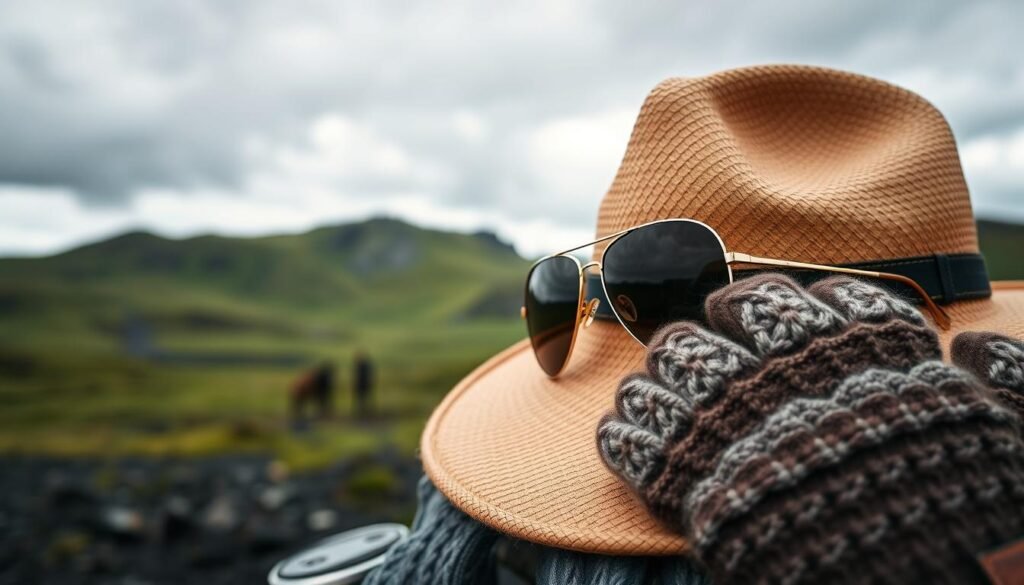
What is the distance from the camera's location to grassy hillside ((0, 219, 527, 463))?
27.8 ft

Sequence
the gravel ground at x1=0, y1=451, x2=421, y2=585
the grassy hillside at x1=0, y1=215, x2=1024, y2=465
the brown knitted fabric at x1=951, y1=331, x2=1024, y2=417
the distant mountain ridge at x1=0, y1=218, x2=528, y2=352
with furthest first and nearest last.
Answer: the distant mountain ridge at x1=0, y1=218, x2=528, y2=352 < the grassy hillside at x1=0, y1=215, x2=1024, y2=465 < the gravel ground at x1=0, y1=451, x2=421, y2=585 < the brown knitted fabric at x1=951, y1=331, x2=1024, y2=417

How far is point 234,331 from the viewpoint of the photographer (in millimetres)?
22094

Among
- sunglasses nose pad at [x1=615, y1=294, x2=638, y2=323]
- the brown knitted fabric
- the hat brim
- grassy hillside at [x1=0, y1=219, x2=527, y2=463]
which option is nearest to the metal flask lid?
the hat brim

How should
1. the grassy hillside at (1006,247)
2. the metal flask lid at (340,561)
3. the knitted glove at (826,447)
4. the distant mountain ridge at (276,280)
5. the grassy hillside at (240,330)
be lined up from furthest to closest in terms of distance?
the distant mountain ridge at (276,280) → the grassy hillside at (240,330) → the grassy hillside at (1006,247) → the metal flask lid at (340,561) → the knitted glove at (826,447)

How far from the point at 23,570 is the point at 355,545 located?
3456 millimetres

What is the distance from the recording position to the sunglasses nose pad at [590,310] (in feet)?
3.61

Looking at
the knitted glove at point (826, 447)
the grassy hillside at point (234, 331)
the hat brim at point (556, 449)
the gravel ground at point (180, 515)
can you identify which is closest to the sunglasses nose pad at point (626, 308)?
the hat brim at point (556, 449)

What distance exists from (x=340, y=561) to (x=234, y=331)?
76.8 feet

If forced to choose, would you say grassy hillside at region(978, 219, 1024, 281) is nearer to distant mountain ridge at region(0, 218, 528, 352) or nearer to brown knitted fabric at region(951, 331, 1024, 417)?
brown knitted fabric at region(951, 331, 1024, 417)

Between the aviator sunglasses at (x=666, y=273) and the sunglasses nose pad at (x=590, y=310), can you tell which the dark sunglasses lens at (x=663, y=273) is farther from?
the sunglasses nose pad at (x=590, y=310)

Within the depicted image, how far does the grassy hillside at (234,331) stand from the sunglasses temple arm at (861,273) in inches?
210

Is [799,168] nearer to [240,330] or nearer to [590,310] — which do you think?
[590,310]

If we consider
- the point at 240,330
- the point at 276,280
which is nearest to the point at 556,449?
the point at 240,330

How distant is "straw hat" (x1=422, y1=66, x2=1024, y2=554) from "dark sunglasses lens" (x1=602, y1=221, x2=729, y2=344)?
8 cm
